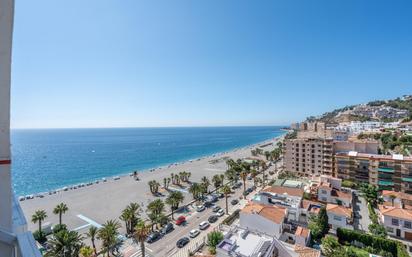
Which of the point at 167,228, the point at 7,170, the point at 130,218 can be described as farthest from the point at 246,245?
the point at 7,170

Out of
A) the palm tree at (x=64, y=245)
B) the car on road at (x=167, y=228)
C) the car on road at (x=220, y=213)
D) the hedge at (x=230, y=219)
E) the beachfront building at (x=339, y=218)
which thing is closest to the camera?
the palm tree at (x=64, y=245)

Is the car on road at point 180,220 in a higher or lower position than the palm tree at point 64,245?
lower

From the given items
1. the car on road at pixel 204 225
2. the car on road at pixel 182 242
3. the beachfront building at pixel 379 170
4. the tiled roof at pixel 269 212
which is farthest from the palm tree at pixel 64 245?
the beachfront building at pixel 379 170

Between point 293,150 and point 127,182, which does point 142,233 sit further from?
point 293,150

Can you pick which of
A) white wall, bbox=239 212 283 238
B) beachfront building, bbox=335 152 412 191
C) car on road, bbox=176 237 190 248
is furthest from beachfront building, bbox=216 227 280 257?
beachfront building, bbox=335 152 412 191

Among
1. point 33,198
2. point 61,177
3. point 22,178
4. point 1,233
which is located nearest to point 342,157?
point 1,233

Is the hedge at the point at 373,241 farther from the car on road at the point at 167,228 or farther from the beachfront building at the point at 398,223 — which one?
the car on road at the point at 167,228
